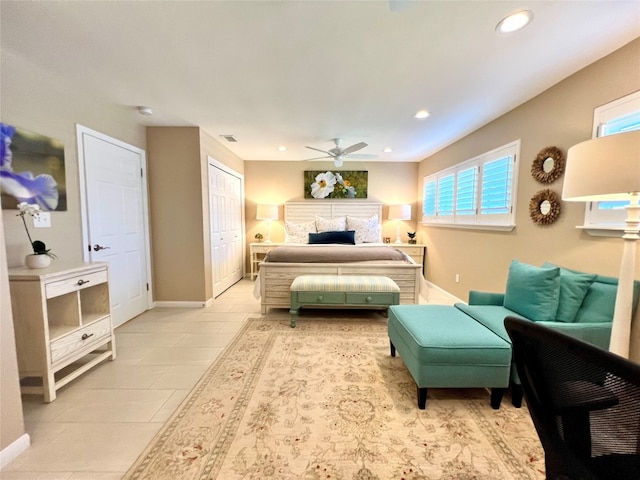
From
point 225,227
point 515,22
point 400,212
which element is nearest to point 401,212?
point 400,212

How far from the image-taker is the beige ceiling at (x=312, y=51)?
1466 mm

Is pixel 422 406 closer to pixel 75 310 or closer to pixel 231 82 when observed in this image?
pixel 75 310

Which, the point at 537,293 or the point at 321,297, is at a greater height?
the point at 537,293

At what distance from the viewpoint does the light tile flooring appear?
131 cm

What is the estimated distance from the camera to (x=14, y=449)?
134 centimetres

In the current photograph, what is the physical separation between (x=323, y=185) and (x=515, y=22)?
13.3 ft

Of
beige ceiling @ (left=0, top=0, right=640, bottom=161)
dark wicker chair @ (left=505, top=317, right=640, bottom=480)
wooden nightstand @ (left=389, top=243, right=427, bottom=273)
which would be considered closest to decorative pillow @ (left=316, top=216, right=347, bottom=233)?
wooden nightstand @ (left=389, top=243, right=427, bottom=273)

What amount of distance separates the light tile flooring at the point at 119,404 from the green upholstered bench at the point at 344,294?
798mm

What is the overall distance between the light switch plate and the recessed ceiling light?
3530mm

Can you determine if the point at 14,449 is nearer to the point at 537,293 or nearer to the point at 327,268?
the point at 327,268

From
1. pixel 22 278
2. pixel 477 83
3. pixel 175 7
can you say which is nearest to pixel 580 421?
pixel 175 7

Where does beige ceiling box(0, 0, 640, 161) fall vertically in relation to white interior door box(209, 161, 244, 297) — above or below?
above

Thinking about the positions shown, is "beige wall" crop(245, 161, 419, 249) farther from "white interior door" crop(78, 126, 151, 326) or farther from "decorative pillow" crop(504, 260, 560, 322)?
"decorative pillow" crop(504, 260, 560, 322)

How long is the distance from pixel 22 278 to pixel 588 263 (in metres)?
3.94
